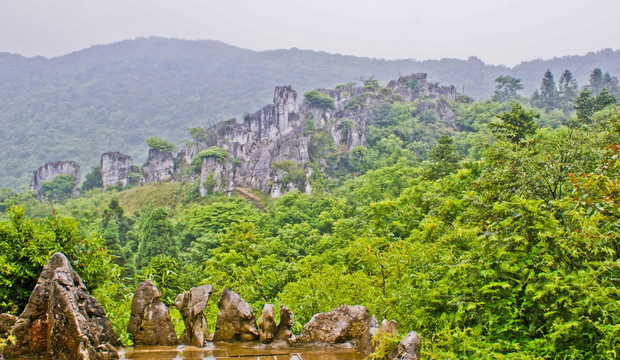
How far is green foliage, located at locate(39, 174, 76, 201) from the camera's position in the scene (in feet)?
204

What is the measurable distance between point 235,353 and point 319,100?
184 ft

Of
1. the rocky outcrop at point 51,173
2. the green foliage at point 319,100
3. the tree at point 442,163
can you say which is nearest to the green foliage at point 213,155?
the green foliage at point 319,100

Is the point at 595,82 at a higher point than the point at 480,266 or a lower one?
higher

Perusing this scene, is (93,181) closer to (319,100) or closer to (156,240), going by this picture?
(319,100)

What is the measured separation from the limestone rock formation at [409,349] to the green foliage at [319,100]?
5647 centimetres

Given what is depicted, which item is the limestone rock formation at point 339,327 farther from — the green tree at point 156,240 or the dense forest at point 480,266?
the green tree at point 156,240

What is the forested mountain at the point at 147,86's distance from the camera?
106m

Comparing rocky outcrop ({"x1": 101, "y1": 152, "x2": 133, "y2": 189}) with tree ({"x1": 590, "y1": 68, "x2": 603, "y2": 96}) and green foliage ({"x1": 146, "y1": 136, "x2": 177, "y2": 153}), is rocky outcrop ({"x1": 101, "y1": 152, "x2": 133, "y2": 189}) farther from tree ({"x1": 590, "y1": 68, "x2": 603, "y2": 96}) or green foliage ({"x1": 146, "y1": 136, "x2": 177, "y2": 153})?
tree ({"x1": 590, "y1": 68, "x2": 603, "y2": 96})

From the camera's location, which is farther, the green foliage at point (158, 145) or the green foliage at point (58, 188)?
the green foliage at point (58, 188)

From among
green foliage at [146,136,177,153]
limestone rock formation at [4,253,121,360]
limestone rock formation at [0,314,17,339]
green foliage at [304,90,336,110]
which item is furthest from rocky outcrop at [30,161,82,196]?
limestone rock formation at [4,253,121,360]

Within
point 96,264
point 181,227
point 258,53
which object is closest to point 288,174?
point 181,227

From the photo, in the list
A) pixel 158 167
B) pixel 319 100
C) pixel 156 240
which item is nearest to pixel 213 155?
pixel 158 167

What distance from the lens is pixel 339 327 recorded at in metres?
5.57

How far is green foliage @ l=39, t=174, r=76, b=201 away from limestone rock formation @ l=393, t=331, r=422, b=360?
222 ft
